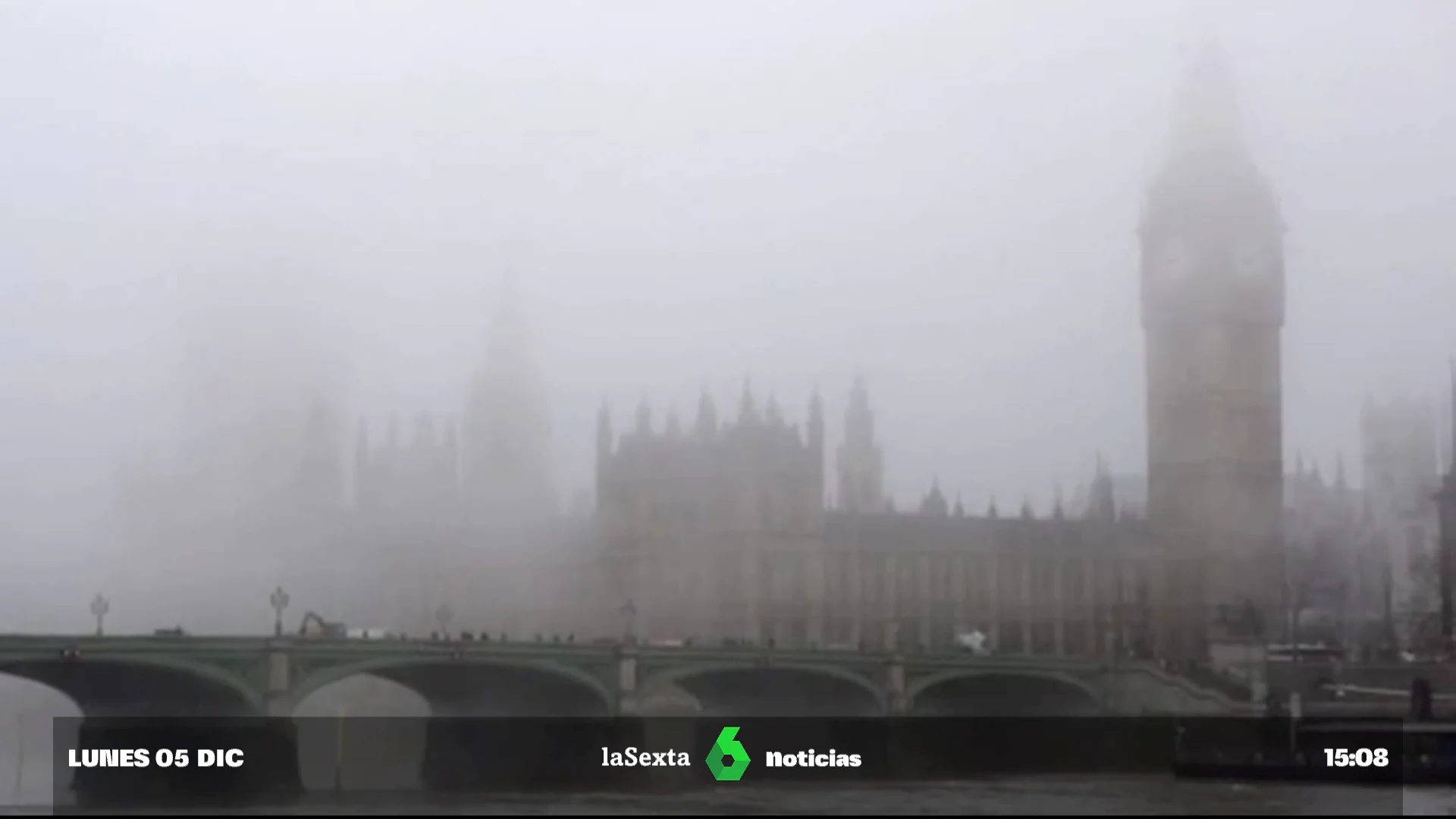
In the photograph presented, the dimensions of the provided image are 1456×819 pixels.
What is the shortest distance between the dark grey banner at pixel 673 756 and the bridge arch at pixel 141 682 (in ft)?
1.36

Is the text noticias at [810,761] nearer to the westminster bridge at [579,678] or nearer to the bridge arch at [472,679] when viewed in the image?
the westminster bridge at [579,678]

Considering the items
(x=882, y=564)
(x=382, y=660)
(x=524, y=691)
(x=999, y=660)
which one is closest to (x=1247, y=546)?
(x=882, y=564)

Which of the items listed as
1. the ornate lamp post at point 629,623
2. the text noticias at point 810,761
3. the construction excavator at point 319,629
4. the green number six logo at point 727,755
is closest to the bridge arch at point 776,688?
the green number six logo at point 727,755

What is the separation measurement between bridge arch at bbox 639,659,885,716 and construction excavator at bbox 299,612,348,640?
650cm

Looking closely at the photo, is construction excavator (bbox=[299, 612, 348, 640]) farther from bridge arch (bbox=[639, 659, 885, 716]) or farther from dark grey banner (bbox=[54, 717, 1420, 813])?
bridge arch (bbox=[639, 659, 885, 716])

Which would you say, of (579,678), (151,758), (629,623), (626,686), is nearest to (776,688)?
(626,686)

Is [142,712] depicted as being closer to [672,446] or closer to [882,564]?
[672,446]

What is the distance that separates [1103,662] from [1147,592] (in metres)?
17.9

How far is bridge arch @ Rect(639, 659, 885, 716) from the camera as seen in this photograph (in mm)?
45250

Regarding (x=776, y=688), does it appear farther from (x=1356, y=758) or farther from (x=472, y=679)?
(x=1356, y=758)

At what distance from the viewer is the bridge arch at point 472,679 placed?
41.3m

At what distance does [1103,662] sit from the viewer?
51.2 m

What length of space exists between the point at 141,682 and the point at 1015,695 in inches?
763

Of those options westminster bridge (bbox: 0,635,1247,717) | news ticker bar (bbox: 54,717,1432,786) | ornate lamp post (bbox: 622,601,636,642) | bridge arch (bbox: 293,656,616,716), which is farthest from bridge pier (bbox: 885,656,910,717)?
bridge arch (bbox: 293,656,616,716)
